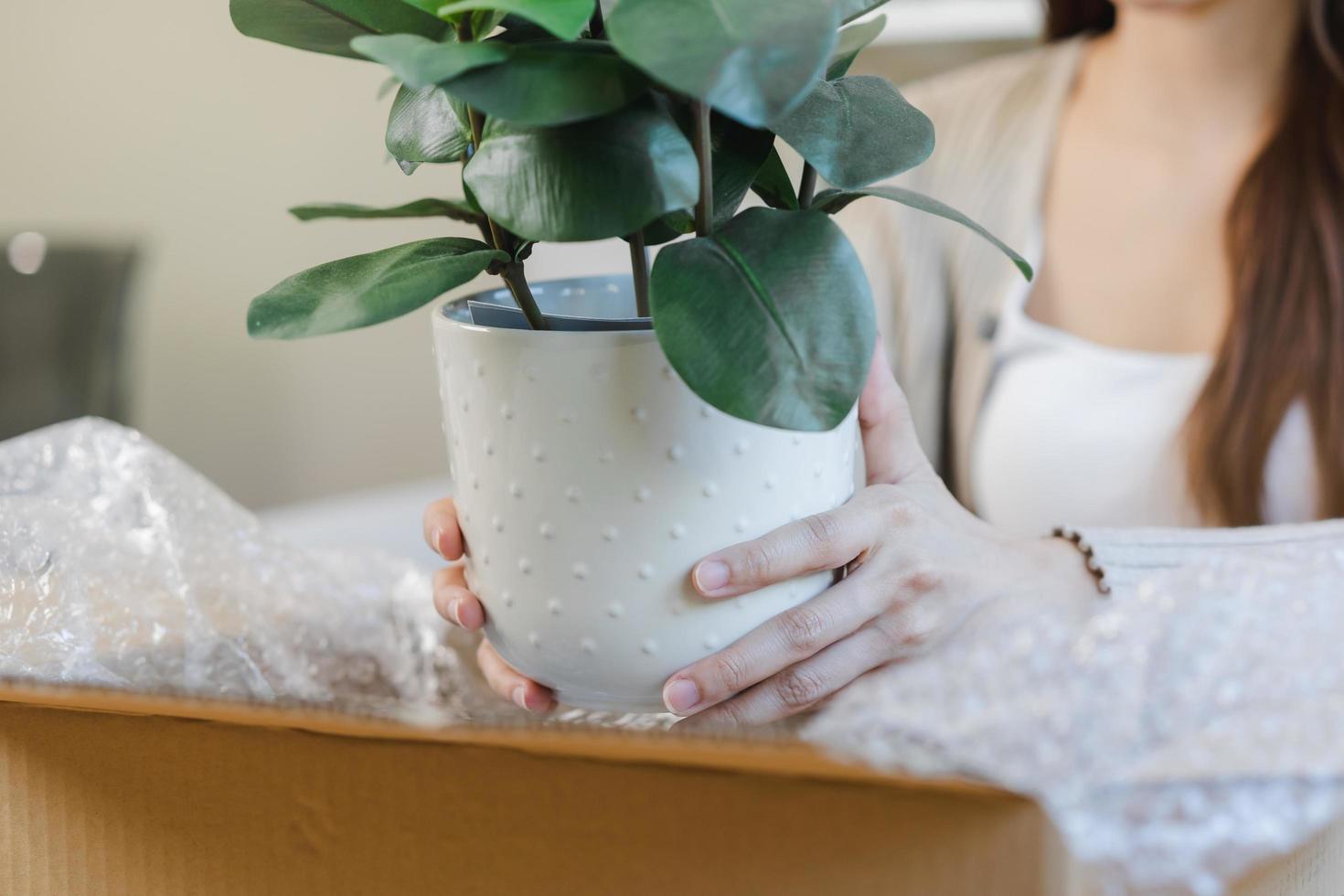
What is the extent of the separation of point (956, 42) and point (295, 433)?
161cm

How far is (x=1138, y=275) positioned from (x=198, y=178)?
1909 millimetres

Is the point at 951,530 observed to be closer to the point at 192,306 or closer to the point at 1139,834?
the point at 1139,834

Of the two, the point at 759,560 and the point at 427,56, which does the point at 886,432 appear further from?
the point at 427,56

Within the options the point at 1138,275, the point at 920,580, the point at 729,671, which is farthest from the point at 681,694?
the point at 1138,275

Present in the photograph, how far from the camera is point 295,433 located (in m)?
2.45

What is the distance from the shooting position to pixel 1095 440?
1.04 metres

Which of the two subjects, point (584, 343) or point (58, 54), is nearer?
point (584, 343)

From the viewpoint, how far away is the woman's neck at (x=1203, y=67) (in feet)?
3.59

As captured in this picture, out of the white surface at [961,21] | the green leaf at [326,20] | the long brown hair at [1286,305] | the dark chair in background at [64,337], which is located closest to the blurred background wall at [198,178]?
the dark chair in background at [64,337]

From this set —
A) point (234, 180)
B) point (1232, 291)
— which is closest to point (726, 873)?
point (1232, 291)

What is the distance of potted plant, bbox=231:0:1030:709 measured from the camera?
0.27 m

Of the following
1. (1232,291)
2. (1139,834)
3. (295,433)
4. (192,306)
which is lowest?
(295,433)

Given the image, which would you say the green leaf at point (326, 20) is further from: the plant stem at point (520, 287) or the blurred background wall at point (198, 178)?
the blurred background wall at point (198, 178)

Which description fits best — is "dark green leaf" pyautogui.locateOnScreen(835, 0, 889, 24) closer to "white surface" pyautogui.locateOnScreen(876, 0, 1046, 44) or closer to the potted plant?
the potted plant
